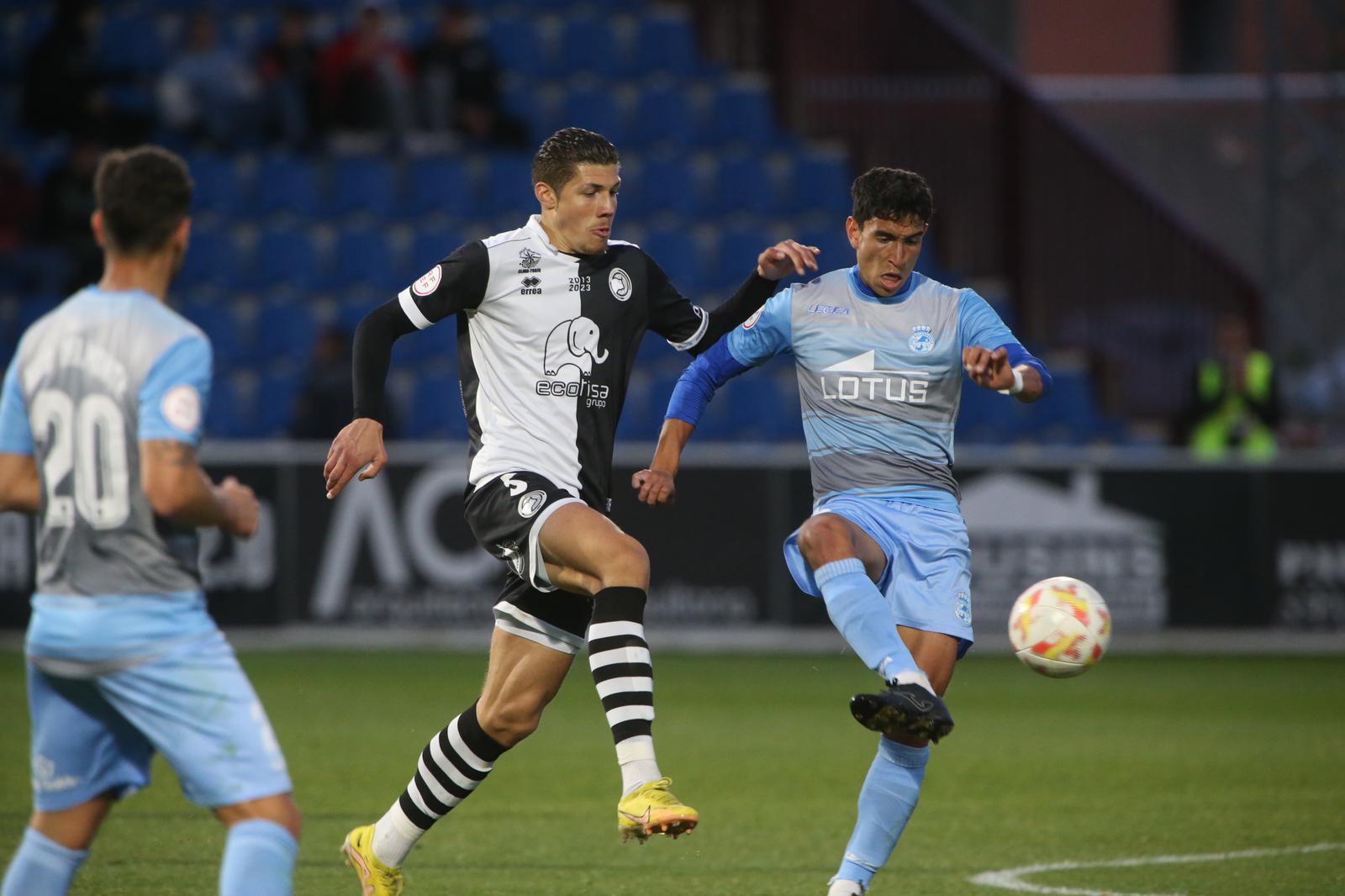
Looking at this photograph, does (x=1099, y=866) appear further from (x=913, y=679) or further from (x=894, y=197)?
(x=894, y=197)

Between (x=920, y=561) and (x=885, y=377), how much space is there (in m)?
0.61

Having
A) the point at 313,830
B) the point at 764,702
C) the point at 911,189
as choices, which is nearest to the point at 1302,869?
the point at 911,189

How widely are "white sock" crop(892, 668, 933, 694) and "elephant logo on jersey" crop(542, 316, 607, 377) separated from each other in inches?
56.8

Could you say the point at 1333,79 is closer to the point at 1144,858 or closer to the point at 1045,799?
the point at 1045,799

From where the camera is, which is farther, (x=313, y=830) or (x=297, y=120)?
(x=297, y=120)

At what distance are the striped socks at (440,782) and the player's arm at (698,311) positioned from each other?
145cm

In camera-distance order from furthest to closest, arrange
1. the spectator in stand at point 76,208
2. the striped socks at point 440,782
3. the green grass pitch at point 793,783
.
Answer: the spectator in stand at point 76,208
the green grass pitch at point 793,783
the striped socks at point 440,782

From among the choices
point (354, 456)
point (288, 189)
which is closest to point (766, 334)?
point (354, 456)

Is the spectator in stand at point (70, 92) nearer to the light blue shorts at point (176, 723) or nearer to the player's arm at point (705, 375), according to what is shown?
the player's arm at point (705, 375)

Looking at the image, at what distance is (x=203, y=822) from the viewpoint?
744 cm

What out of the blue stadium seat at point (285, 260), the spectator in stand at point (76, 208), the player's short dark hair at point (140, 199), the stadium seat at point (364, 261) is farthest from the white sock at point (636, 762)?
the blue stadium seat at point (285, 260)

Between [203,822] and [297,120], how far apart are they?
1119cm

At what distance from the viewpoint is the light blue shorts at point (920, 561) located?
18.1 feet

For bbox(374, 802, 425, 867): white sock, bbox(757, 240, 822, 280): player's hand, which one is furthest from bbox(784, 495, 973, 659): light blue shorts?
bbox(374, 802, 425, 867): white sock
